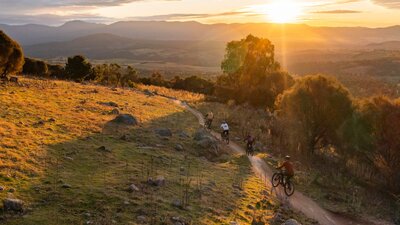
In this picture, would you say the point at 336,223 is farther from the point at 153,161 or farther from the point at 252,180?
the point at 153,161

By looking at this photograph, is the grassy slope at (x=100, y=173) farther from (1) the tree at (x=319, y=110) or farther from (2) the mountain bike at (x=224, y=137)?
(1) the tree at (x=319, y=110)

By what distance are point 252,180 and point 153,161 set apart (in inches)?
250

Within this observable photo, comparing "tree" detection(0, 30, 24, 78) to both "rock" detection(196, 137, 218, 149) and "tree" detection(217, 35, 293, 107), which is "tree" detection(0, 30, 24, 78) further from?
"tree" detection(217, 35, 293, 107)

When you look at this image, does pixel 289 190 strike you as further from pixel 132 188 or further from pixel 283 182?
pixel 132 188

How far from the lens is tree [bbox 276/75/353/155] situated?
1604 inches

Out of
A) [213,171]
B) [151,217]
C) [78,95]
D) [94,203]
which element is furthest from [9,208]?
[78,95]

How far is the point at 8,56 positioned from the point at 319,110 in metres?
35.3

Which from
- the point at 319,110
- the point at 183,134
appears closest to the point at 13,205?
the point at 183,134

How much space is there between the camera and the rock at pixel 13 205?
47.2 feet

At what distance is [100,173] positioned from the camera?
784 inches

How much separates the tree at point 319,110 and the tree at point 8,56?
1271 inches

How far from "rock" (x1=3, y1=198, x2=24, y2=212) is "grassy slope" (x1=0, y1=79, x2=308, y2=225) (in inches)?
12.9

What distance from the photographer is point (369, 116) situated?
3588cm

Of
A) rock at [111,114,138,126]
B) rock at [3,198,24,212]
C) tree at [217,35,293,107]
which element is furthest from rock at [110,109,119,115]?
tree at [217,35,293,107]
